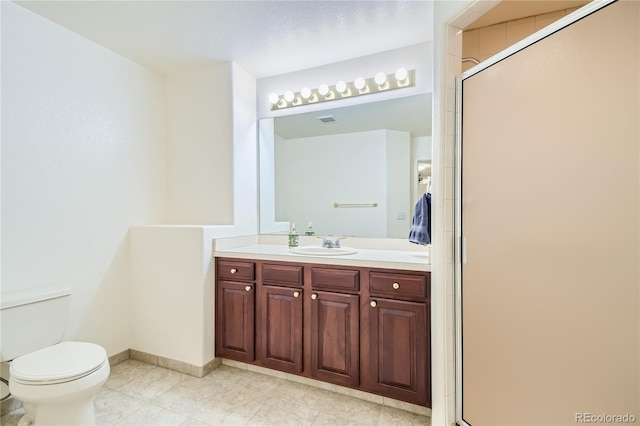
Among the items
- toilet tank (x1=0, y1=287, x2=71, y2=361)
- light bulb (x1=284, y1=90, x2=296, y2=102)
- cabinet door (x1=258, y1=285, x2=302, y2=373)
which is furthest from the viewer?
light bulb (x1=284, y1=90, x2=296, y2=102)

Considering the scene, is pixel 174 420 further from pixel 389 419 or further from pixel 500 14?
pixel 500 14

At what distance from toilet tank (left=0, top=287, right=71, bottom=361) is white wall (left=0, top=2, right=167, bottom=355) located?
0.19m

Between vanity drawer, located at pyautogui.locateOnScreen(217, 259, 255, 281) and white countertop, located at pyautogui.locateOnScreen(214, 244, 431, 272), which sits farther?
vanity drawer, located at pyautogui.locateOnScreen(217, 259, 255, 281)

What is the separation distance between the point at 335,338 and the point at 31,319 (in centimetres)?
173

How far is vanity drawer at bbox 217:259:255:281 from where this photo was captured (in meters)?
2.11

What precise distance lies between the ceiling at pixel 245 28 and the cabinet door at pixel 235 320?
176 centimetres

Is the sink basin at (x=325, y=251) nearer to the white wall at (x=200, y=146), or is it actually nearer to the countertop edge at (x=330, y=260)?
the countertop edge at (x=330, y=260)

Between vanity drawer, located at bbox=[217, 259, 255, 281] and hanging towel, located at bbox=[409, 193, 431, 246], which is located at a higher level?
hanging towel, located at bbox=[409, 193, 431, 246]

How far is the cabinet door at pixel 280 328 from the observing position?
6.41 feet

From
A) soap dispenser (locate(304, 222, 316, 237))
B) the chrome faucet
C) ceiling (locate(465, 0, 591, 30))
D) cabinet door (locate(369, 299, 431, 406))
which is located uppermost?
ceiling (locate(465, 0, 591, 30))

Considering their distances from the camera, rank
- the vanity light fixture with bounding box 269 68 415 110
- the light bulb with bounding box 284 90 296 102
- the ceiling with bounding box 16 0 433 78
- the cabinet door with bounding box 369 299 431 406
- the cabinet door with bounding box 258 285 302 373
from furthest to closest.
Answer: the light bulb with bounding box 284 90 296 102 < the vanity light fixture with bounding box 269 68 415 110 < the cabinet door with bounding box 258 285 302 373 < the ceiling with bounding box 16 0 433 78 < the cabinet door with bounding box 369 299 431 406

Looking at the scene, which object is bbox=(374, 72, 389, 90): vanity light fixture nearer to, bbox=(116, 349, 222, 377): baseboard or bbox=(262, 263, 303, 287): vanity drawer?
bbox=(262, 263, 303, 287): vanity drawer

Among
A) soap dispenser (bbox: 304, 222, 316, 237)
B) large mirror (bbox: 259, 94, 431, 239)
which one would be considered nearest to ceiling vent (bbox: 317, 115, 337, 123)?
large mirror (bbox: 259, 94, 431, 239)

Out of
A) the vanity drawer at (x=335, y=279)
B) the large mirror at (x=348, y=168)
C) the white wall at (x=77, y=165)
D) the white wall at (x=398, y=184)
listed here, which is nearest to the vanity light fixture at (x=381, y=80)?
the large mirror at (x=348, y=168)
